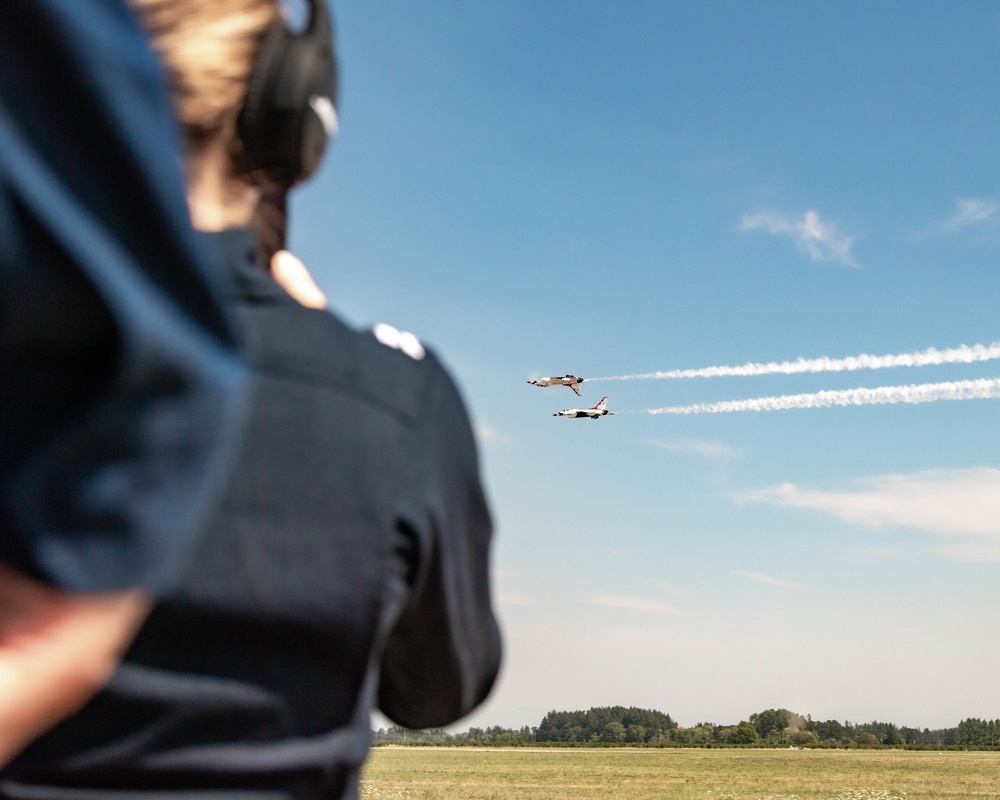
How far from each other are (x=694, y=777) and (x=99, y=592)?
46.3 m

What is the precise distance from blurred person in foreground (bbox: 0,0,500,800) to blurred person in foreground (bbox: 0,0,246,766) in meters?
0.27

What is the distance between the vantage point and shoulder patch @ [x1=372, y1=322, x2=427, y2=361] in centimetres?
131

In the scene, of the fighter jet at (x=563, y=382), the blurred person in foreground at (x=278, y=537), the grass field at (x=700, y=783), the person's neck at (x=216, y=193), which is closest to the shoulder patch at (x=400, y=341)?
the blurred person in foreground at (x=278, y=537)

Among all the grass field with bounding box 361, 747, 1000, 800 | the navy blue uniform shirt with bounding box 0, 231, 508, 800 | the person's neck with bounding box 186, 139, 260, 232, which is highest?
the person's neck with bounding box 186, 139, 260, 232

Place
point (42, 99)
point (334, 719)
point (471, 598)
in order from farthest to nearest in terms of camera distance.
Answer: point (471, 598) < point (334, 719) < point (42, 99)

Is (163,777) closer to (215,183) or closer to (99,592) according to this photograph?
(99,592)

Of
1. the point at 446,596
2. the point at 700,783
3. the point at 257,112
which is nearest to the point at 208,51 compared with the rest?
the point at 257,112

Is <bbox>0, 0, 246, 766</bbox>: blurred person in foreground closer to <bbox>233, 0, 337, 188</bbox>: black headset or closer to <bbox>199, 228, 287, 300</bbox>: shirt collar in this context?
<bbox>199, 228, 287, 300</bbox>: shirt collar

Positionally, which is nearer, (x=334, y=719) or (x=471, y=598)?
(x=334, y=719)

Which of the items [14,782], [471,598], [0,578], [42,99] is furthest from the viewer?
[471,598]

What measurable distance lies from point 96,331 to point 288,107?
2.29ft

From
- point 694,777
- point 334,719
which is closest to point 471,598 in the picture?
point 334,719

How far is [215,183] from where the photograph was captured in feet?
4.02

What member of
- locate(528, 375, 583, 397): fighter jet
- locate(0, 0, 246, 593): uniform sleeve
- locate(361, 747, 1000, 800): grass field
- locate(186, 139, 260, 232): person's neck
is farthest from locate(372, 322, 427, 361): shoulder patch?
locate(528, 375, 583, 397): fighter jet
